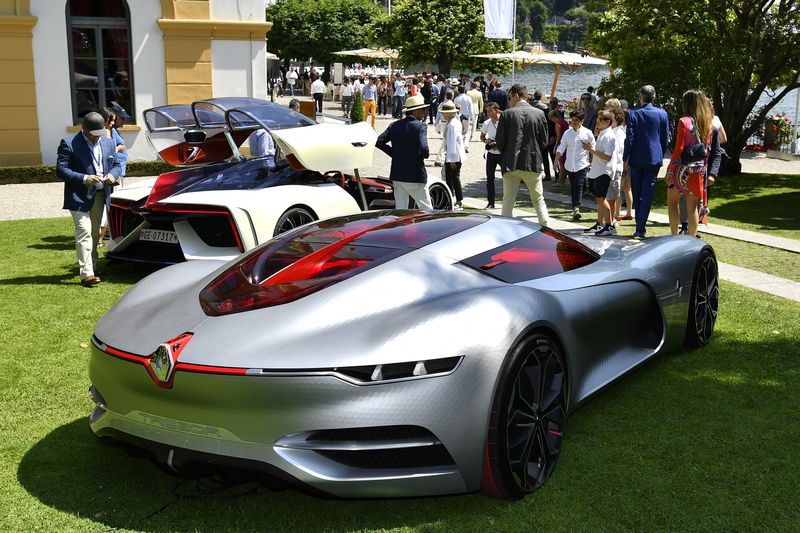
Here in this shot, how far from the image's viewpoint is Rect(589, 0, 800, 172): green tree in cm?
1677

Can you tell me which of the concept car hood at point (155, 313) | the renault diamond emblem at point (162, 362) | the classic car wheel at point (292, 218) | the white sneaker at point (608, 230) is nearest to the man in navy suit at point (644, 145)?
the white sneaker at point (608, 230)

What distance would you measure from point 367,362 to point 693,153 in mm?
7891

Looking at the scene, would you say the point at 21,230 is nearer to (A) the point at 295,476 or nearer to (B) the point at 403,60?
(A) the point at 295,476

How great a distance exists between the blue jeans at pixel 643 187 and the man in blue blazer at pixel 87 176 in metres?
6.44

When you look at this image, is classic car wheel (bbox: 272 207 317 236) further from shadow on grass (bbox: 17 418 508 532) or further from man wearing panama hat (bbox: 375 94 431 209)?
shadow on grass (bbox: 17 418 508 532)

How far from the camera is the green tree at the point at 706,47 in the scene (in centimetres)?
1677

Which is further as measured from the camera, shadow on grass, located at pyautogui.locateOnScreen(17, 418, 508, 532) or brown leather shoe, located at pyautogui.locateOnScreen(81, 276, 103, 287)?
brown leather shoe, located at pyautogui.locateOnScreen(81, 276, 103, 287)

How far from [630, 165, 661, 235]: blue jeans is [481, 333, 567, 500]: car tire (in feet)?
24.5

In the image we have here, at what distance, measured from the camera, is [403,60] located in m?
49.7

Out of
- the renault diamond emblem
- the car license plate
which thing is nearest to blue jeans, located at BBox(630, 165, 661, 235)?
the car license plate

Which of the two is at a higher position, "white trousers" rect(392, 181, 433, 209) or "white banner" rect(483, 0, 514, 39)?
"white banner" rect(483, 0, 514, 39)

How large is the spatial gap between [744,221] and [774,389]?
861cm

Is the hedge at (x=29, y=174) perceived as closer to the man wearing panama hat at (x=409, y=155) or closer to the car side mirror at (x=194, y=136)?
the car side mirror at (x=194, y=136)

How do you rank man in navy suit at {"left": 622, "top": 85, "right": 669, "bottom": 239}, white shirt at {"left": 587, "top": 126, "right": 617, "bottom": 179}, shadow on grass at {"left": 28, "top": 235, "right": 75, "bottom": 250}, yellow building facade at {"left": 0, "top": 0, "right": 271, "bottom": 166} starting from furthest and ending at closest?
yellow building facade at {"left": 0, "top": 0, "right": 271, "bottom": 166}, white shirt at {"left": 587, "top": 126, "right": 617, "bottom": 179}, man in navy suit at {"left": 622, "top": 85, "right": 669, "bottom": 239}, shadow on grass at {"left": 28, "top": 235, "right": 75, "bottom": 250}
